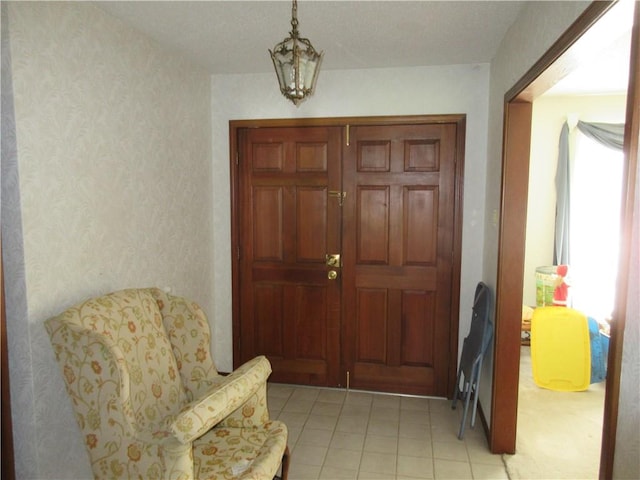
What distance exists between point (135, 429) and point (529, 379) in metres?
3.20

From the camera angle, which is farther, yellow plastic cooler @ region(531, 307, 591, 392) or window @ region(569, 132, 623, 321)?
window @ region(569, 132, 623, 321)

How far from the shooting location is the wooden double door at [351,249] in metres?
3.26

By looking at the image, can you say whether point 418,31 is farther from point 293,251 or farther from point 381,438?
point 381,438

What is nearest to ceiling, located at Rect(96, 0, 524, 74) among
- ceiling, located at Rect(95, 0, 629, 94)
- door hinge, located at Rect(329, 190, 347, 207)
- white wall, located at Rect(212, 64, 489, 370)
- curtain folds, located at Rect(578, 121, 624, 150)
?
ceiling, located at Rect(95, 0, 629, 94)

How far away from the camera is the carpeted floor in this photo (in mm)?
2455

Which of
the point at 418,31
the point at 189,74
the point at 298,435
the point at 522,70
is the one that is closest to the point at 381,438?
the point at 298,435

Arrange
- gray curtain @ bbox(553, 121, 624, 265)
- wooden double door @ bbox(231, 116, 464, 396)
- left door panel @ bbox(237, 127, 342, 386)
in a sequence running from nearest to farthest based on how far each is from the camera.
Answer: wooden double door @ bbox(231, 116, 464, 396) < left door panel @ bbox(237, 127, 342, 386) < gray curtain @ bbox(553, 121, 624, 265)

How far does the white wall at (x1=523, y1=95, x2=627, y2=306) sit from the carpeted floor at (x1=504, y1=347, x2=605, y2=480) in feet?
4.84

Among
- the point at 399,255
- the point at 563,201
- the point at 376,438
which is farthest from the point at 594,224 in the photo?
the point at 376,438

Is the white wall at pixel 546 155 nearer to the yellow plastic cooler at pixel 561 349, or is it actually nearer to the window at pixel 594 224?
the window at pixel 594 224

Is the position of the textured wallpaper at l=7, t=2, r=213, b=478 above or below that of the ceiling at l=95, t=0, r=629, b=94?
below

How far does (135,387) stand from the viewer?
1883 mm

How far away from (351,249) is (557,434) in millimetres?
1820

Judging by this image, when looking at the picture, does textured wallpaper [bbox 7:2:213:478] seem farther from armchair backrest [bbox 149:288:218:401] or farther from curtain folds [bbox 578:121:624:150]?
curtain folds [bbox 578:121:624:150]
